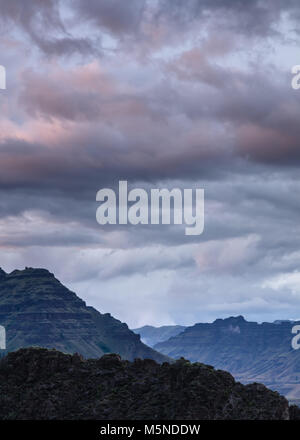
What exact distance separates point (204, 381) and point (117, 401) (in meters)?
24.0

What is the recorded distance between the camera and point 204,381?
7574 inches
